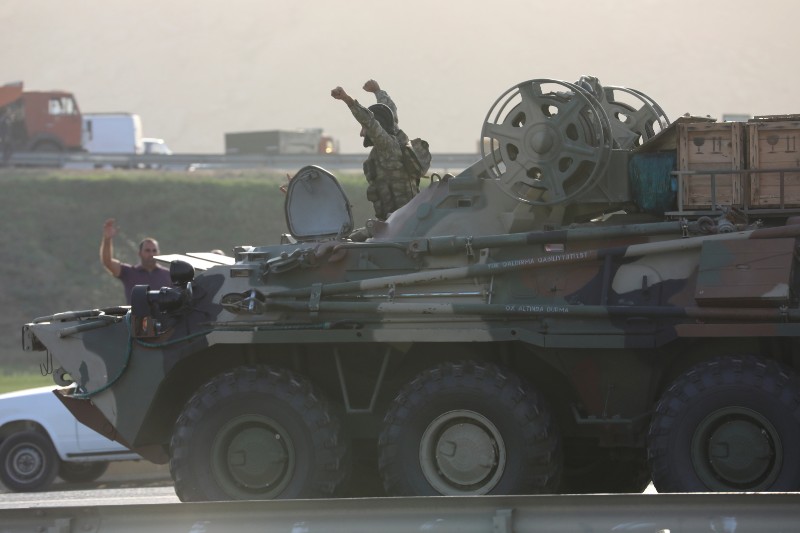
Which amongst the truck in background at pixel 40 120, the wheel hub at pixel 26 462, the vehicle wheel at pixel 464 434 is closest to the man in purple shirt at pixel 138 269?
the wheel hub at pixel 26 462

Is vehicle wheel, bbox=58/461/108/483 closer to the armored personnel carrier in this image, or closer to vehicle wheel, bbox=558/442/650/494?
the armored personnel carrier

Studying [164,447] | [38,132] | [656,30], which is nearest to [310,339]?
[164,447]

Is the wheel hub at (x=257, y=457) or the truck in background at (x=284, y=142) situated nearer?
the wheel hub at (x=257, y=457)

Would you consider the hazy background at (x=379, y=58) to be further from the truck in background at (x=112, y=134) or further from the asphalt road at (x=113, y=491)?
the asphalt road at (x=113, y=491)

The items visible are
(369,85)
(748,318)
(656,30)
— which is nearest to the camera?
(748,318)

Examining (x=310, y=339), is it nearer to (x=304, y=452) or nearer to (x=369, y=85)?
(x=304, y=452)

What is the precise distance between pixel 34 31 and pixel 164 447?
11341cm

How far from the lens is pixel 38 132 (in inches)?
1757

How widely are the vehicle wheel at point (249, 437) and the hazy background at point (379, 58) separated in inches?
2743

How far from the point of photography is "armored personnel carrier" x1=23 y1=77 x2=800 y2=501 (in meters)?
8.94

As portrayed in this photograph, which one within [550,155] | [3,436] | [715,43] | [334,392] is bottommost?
[3,436]

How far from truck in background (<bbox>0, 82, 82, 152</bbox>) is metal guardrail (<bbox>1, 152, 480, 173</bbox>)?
13.4 feet

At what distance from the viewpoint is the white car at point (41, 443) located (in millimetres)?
15055

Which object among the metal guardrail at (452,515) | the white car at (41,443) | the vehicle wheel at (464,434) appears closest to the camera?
the metal guardrail at (452,515)
